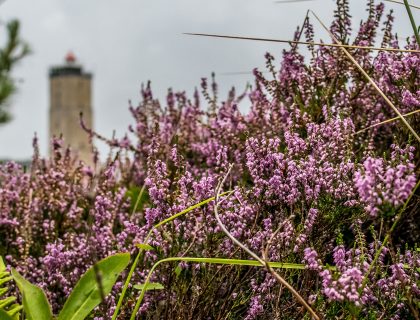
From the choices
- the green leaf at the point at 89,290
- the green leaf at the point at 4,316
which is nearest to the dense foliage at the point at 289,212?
the green leaf at the point at 89,290

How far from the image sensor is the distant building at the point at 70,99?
59594 mm

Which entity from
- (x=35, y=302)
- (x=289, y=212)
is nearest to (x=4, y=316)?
(x=35, y=302)

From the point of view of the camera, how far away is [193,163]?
10.9 feet

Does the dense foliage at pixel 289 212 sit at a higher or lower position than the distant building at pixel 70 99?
higher

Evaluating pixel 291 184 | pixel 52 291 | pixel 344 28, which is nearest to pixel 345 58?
pixel 344 28

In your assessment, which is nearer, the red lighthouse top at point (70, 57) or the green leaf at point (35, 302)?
the green leaf at point (35, 302)

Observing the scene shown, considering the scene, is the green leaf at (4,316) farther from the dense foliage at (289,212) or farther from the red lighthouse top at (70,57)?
the red lighthouse top at (70,57)

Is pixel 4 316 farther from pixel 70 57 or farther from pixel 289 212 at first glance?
pixel 70 57

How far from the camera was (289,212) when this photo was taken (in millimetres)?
2225

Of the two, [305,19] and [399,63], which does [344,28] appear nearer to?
[305,19]

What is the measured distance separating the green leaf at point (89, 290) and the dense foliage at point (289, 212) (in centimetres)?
9

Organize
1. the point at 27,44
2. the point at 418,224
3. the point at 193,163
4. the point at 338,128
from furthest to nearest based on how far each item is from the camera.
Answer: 1. the point at 27,44
2. the point at 193,163
3. the point at 418,224
4. the point at 338,128

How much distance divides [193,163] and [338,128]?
1.24 m

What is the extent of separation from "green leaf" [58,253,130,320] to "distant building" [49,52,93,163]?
187 feet
